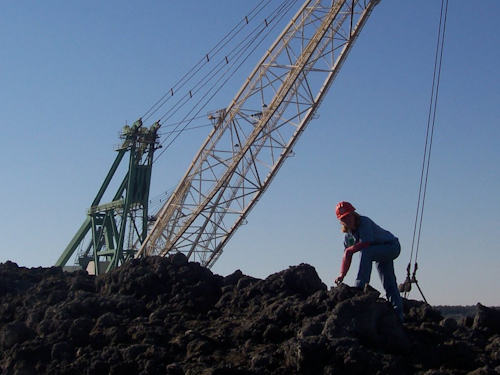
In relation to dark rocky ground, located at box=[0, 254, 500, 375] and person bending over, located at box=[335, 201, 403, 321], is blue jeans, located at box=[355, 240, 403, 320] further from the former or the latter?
dark rocky ground, located at box=[0, 254, 500, 375]

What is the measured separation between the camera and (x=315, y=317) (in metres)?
16.7

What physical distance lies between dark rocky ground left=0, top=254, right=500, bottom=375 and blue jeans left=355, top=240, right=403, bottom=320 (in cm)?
40

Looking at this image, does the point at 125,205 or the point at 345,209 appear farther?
the point at 125,205

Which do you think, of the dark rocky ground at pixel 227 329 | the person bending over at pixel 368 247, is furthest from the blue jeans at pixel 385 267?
the dark rocky ground at pixel 227 329

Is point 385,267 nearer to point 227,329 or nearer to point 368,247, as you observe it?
point 368,247

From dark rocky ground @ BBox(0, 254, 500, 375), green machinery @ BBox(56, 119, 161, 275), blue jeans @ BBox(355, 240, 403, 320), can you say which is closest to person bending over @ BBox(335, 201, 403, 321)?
blue jeans @ BBox(355, 240, 403, 320)

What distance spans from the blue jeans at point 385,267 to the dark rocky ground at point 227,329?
398mm

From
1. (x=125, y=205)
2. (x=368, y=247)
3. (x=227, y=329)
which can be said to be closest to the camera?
(x=368, y=247)

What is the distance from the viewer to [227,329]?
17.7 metres

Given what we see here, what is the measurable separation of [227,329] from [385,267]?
11.1 feet

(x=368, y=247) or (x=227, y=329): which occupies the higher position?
(x=368, y=247)

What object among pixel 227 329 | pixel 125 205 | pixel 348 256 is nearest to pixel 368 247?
pixel 348 256

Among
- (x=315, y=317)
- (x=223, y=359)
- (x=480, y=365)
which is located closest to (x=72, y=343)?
(x=223, y=359)

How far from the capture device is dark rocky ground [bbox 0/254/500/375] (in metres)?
15.5
